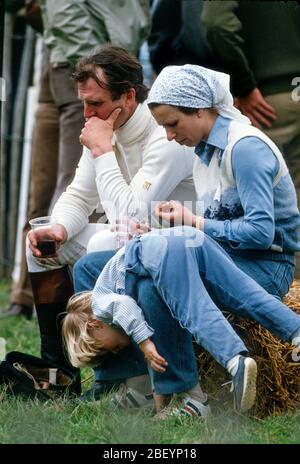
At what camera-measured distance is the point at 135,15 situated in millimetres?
5543

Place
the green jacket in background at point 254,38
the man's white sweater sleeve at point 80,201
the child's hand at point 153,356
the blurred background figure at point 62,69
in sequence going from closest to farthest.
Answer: the child's hand at point 153,356, the man's white sweater sleeve at point 80,201, the green jacket in background at point 254,38, the blurred background figure at point 62,69

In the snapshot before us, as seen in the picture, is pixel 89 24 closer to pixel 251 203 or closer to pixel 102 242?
pixel 102 242

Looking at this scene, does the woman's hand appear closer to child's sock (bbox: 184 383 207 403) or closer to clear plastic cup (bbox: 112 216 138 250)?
clear plastic cup (bbox: 112 216 138 250)

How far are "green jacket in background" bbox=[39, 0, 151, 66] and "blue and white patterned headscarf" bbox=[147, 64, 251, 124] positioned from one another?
1.45m

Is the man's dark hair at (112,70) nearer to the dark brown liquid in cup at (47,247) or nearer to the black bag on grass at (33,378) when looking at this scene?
the dark brown liquid in cup at (47,247)

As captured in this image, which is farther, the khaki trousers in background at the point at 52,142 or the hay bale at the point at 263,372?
the khaki trousers in background at the point at 52,142

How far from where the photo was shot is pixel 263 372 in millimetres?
4055

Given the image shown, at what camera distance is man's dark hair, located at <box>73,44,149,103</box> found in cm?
434

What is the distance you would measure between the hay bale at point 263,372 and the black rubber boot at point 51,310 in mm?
573

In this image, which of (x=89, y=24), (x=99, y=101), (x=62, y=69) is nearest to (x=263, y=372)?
(x=99, y=101)

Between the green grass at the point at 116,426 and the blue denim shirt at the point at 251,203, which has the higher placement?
the blue denim shirt at the point at 251,203

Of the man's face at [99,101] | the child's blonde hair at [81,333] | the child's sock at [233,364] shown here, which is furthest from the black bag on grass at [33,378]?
the man's face at [99,101]

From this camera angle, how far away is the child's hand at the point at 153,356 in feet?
12.2

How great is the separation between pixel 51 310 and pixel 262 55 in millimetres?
1749
